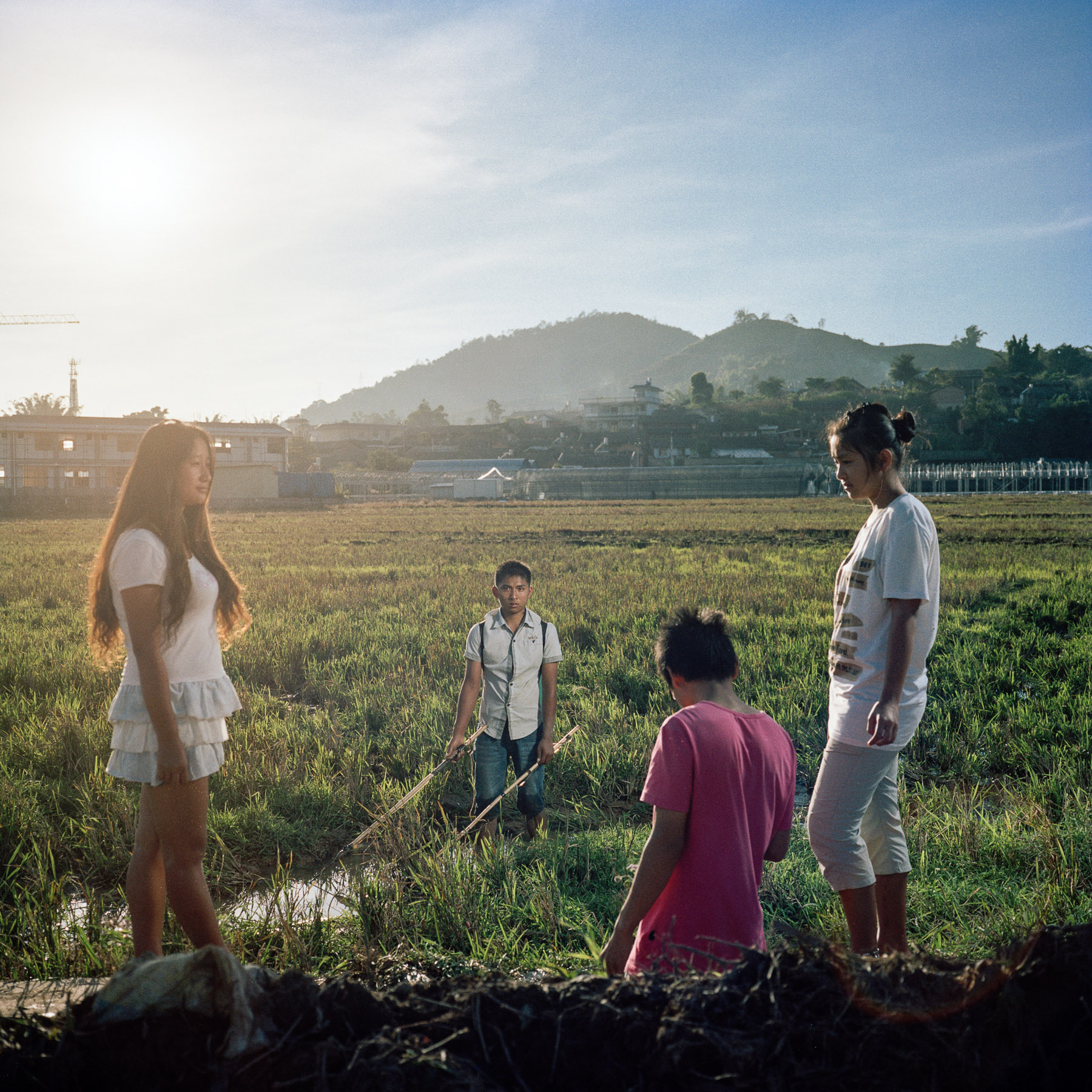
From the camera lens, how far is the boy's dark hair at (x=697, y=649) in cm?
194

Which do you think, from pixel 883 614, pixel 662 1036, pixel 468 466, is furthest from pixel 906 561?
pixel 468 466

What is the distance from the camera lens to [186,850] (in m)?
2.28

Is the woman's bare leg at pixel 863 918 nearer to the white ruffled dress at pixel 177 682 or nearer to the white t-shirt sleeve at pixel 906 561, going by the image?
the white t-shirt sleeve at pixel 906 561

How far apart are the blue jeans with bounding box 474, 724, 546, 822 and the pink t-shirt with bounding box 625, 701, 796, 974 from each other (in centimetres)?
209

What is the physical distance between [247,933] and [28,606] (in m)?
10.1

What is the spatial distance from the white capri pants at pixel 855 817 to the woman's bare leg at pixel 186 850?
6.13ft

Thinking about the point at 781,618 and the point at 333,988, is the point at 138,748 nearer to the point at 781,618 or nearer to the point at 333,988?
the point at 333,988

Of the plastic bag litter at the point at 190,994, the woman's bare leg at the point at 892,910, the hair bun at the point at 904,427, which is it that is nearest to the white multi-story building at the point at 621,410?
the hair bun at the point at 904,427

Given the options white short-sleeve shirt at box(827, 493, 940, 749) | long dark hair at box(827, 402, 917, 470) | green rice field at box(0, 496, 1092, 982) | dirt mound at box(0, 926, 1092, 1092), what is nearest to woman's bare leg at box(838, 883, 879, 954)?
green rice field at box(0, 496, 1092, 982)

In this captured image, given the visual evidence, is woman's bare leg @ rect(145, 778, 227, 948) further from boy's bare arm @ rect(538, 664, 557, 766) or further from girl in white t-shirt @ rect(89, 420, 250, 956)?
boy's bare arm @ rect(538, 664, 557, 766)

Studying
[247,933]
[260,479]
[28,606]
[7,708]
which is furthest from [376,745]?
[260,479]

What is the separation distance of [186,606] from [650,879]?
154cm

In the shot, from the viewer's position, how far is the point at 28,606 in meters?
10.7

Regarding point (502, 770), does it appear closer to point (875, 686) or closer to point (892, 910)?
point (892, 910)
